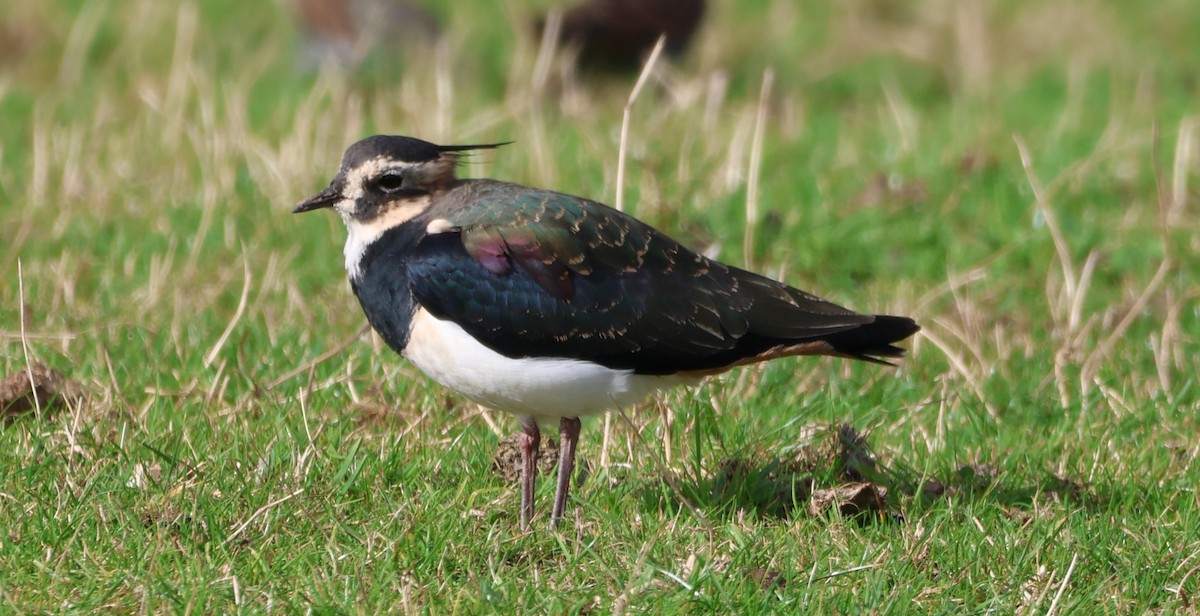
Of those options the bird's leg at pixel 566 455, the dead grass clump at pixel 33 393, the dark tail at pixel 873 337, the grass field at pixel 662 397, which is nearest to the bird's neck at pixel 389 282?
the grass field at pixel 662 397

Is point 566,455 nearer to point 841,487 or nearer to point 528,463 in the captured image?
point 528,463

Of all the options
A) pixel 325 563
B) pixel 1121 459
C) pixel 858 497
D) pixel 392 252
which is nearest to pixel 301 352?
pixel 392 252

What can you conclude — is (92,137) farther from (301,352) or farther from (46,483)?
(46,483)

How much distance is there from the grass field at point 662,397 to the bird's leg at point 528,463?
134mm

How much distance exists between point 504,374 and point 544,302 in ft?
0.97

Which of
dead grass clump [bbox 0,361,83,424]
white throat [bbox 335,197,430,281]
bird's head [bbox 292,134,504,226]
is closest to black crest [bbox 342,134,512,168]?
bird's head [bbox 292,134,504,226]

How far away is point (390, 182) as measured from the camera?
5320 mm

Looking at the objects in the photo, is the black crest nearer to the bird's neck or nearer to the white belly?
the bird's neck

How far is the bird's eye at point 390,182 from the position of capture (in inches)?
208

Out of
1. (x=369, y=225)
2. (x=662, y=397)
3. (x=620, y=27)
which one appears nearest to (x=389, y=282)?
(x=369, y=225)

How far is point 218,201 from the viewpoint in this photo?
26.6ft

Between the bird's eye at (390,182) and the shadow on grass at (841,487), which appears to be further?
the bird's eye at (390,182)

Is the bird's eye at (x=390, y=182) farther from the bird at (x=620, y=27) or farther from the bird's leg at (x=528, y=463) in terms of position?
the bird at (x=620, y=27)

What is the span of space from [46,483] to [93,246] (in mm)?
2988
